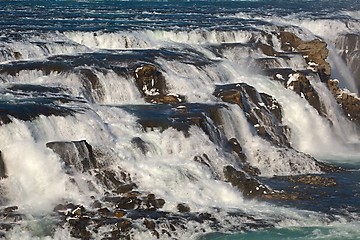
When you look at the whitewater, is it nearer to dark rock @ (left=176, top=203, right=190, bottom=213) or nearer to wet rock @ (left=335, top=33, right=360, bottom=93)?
dark rock @ (left=176, top=203, right=190, bottom=213)

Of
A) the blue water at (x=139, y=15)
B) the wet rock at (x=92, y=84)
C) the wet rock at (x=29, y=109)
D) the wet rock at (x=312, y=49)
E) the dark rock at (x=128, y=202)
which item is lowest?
the dark rock at (x=128, y=202)

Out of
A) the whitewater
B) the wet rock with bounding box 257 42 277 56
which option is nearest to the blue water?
the whitewater

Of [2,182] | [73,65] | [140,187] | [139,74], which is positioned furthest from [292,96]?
[2,182]

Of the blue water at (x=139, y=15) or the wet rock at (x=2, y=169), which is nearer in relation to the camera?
the wet rock at (x=2, y=169)

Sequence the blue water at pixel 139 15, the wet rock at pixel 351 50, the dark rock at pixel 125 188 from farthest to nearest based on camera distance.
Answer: the wet rock at pixel 351 50 < the blue water at pixel 139 15 < the dark rock at pixel 125 188

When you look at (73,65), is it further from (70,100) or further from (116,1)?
(116,1)

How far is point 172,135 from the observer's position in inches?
900

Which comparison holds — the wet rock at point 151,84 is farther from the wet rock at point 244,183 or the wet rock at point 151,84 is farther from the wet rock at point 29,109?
the wet rock at point 244,183

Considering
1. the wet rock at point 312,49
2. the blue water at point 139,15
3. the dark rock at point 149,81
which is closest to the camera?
the dark rock at point 149,81

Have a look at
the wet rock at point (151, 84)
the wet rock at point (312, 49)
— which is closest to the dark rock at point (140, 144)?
the wet rock at point (151, 84)

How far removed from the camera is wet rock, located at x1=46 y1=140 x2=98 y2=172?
2033 centimetres

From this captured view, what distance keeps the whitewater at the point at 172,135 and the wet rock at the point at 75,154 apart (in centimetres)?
3

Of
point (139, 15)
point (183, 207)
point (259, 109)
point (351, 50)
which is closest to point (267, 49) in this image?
point (351, 50)

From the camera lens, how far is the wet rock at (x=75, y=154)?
20.3 m
